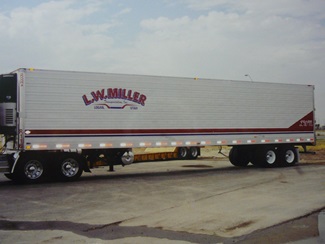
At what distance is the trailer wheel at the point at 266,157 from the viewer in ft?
69.0

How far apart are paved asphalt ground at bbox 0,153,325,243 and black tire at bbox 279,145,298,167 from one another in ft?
18.9

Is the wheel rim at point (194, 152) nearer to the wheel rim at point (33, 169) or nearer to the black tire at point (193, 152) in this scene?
the black tire at point (193, 152)

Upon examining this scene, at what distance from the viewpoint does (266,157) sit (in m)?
21.1

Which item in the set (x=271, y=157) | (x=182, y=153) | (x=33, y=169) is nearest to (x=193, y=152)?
(x=182, y=153)

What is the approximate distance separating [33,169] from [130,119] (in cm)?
417

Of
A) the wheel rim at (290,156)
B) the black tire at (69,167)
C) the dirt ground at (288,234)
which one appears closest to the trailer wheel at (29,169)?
the black tire at (69,167)

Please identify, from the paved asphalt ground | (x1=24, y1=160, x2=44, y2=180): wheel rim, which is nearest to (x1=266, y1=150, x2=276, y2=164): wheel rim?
the paved asphalt ground

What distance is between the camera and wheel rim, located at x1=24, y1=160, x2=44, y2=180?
15.3 metres

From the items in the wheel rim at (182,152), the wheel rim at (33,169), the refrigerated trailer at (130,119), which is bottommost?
the wheel rim at (33,169)

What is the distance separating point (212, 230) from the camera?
7.89 meters

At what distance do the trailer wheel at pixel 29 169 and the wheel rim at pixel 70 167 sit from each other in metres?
0.72

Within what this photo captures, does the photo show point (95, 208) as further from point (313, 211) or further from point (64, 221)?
point (313, 211)

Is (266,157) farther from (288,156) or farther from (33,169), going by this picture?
(33,169)

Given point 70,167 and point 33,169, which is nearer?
point 33,169
